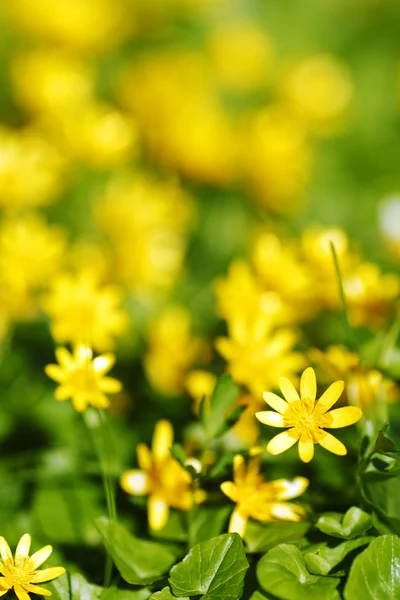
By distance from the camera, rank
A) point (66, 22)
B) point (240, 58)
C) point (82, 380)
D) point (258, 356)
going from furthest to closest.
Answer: point (240, 58)
point (66, 22)
point (258, 356)
point (82, 380)

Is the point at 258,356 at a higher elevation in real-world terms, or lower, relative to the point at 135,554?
higher

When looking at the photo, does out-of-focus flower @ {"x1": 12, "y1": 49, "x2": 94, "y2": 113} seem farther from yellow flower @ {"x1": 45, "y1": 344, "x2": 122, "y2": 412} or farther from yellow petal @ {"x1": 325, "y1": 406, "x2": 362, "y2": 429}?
yellow petal @ {"x1": 325, "y1": 406, "x2": 362, "y2": 429}

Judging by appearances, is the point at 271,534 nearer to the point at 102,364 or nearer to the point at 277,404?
the point at 277,404

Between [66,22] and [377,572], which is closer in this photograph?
[377,572]

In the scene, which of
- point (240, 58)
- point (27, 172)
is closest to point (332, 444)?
point (27, 172)

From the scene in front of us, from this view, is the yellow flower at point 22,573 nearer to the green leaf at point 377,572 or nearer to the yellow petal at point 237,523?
the yellow petal at point 237,523

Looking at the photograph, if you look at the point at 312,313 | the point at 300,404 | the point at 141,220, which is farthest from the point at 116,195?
the point at 300,404

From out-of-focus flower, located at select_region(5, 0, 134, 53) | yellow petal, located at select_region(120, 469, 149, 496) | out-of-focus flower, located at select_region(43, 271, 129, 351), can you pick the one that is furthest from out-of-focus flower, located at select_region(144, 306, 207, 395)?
out-of-focus flower, located at select_region(5, 0, 134, 53)
